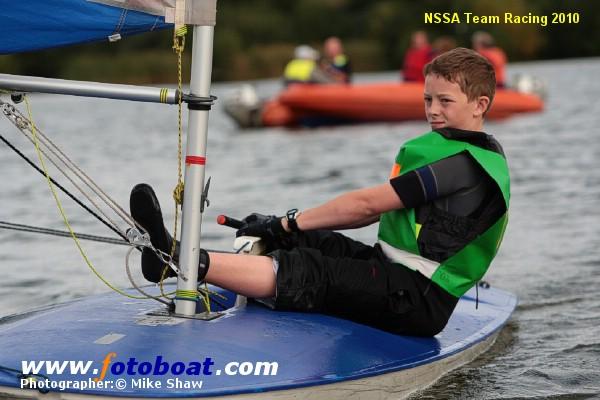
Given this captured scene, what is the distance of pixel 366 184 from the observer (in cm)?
1225

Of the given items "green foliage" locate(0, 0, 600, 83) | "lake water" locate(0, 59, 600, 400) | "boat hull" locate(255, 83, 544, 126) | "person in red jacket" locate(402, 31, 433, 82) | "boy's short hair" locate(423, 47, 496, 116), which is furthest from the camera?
"green foliage" locate(0, 0, 600, 83)

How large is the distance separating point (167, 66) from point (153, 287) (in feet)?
107

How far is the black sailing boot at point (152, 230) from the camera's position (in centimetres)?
381

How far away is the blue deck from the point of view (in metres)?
3.61

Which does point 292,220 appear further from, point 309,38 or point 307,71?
point 309,38

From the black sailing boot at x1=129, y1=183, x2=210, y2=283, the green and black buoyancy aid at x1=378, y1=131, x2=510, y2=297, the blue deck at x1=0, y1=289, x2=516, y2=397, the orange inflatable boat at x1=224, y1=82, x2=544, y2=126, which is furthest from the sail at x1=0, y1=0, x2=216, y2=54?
the orange inflatable boat at x1=224, y1=82, x2=544, y2=126

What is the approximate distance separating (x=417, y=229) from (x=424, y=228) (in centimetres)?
3

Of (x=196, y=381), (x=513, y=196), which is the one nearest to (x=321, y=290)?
(x=196, y=381)

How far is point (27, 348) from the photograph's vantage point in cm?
378

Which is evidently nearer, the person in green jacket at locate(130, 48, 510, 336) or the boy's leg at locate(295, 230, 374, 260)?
the person in green jacket at locate(130, 48, 510, 336)

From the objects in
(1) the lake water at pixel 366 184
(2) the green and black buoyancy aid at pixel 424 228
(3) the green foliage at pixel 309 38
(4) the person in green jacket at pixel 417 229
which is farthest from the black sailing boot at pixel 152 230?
(3) the green foliage at pixel 309 38

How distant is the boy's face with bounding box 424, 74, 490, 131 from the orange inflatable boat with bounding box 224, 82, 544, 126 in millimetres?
14718

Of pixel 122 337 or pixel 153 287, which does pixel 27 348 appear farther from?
pixel 153 287

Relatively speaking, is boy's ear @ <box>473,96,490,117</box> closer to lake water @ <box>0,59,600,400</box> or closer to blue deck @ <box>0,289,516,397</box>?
blue deck @ <box>0,289,516,397</box>
